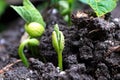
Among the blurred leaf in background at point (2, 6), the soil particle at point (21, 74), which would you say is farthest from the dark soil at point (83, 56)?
the blurred leaf in background at point (2, 6)

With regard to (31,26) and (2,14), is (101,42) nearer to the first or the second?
(31,26)

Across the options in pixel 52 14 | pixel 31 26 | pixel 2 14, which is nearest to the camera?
pixel 31 26

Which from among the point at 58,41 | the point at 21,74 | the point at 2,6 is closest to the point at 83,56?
the point at 58,41

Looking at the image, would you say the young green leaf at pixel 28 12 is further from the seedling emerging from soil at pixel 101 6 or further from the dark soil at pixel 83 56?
the seedling emerging from soil at pixel 101 6

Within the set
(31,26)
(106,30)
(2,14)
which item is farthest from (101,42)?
(2,14)

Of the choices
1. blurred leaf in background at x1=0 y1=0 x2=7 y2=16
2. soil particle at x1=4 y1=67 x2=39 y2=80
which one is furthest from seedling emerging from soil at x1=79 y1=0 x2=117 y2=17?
blurred leaf in background at x1=0 y1=0 x2=7 y2=16

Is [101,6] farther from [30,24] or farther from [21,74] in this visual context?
[21,74]

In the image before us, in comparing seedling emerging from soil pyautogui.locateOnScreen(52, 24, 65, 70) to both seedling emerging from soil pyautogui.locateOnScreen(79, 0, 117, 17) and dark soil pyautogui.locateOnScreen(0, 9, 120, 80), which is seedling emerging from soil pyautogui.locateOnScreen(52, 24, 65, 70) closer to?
dark soil pyautogui.locateOnScreen(0, 9, 120, 80)
